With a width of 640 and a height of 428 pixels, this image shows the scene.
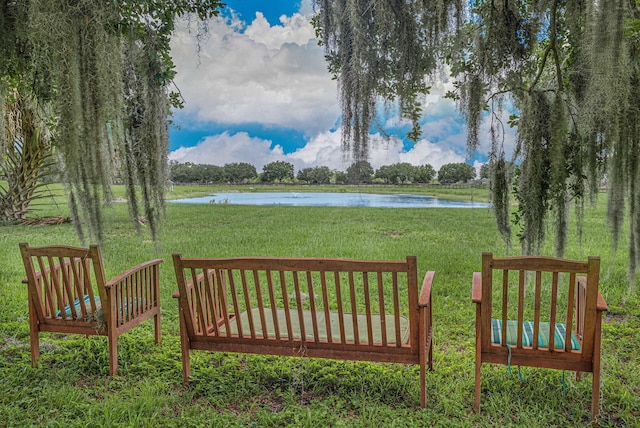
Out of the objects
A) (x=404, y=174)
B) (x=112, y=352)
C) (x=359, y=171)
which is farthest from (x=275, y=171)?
(x=359, y=171)

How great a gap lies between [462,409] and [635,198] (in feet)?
5.14

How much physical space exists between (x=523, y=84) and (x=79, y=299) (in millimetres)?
3135

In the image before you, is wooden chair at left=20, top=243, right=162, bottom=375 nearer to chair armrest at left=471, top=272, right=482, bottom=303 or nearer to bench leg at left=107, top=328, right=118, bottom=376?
bench leg at left=107, top=328, right=118, bottom=376

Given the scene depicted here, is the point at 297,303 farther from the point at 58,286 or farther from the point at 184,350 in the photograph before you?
the point at 58,286

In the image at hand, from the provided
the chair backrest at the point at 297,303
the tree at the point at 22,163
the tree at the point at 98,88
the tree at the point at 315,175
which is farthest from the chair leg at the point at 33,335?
the tree at the point at 22,163

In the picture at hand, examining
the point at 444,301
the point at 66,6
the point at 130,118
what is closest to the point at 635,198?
the point at 444,301

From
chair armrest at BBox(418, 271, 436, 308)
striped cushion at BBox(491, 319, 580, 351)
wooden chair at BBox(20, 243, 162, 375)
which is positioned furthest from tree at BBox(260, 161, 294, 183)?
striped cushion at BBox(491, 319, 580, 351)

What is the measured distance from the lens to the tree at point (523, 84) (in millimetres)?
2021

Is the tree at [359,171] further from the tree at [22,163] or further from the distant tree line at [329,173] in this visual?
the tree at [22,163]

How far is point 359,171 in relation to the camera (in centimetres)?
221

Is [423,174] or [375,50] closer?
[375,50]

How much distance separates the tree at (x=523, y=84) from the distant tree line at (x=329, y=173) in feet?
0.59

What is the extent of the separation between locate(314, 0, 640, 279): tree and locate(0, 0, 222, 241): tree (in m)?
1.04

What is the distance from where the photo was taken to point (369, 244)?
768cm
